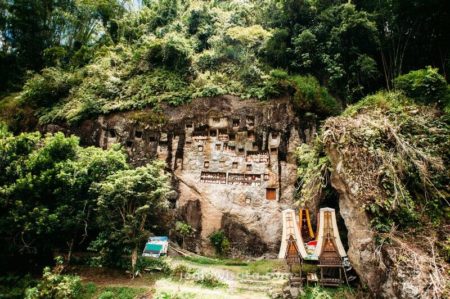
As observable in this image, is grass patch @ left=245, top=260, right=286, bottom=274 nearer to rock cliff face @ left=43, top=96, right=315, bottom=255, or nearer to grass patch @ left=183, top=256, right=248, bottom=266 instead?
grass patch @ left=183, top=256, right=248, bottom=266

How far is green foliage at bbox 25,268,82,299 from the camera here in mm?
9919

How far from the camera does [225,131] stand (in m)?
16.8

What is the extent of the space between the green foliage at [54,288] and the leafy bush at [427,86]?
46.6ft

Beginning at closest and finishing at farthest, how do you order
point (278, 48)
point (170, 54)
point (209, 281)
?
point (209, 281) → point (278, 48) → point (170, 54)

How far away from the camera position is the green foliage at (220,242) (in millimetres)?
14852

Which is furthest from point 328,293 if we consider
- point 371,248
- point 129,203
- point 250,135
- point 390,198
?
point 250,135

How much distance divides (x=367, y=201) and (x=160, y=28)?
1802cm

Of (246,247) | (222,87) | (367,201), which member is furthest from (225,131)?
(367,201)

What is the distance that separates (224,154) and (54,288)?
375 inches

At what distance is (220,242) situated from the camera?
1498 cm

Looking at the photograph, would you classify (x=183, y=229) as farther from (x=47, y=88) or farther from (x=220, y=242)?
(x=47, y=88)

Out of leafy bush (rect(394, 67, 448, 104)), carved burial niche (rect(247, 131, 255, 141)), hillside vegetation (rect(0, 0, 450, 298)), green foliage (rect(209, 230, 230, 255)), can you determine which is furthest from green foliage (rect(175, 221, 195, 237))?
leafy bush (rect(394, 67, 448, 104))

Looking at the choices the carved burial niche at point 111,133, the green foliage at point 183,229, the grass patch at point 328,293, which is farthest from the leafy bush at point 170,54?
the grass patch at point 328,293

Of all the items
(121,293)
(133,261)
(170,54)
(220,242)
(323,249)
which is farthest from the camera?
(170,54)
